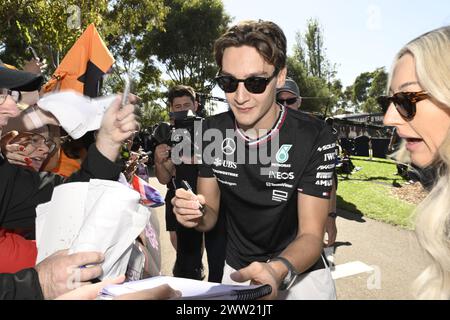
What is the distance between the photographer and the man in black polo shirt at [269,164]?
2.33 metres

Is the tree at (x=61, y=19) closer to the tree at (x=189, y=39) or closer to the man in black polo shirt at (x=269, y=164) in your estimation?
the man in black polo shirt at (x=269, y=164)

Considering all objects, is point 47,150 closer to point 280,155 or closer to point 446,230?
point 280,155

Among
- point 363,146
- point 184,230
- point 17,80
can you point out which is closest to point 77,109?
point 17,80

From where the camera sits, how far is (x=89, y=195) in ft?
5.26

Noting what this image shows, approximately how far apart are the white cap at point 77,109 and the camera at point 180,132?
143 centimetres

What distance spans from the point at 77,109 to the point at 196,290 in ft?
3.83

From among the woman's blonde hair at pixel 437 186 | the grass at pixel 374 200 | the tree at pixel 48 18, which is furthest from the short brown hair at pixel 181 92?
the tree at pixel 48 18

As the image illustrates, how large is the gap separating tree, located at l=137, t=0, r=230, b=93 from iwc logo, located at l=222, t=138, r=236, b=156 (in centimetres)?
2850

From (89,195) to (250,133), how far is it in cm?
129

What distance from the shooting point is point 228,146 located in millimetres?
2584

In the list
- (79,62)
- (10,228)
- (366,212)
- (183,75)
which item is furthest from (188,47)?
(10,228)

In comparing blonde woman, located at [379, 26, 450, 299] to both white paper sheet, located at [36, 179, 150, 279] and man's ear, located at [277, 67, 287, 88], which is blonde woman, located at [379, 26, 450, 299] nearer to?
man's ear, located at [277, 67, 287, 88]

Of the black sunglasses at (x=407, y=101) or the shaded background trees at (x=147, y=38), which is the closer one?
the black sunglasses at (x=407, y=101)

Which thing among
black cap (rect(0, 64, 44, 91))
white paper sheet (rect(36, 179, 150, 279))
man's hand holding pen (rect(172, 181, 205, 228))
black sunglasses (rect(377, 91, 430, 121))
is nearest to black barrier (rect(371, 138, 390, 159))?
black sunglasses (rect(377, 91, 430, 121))
